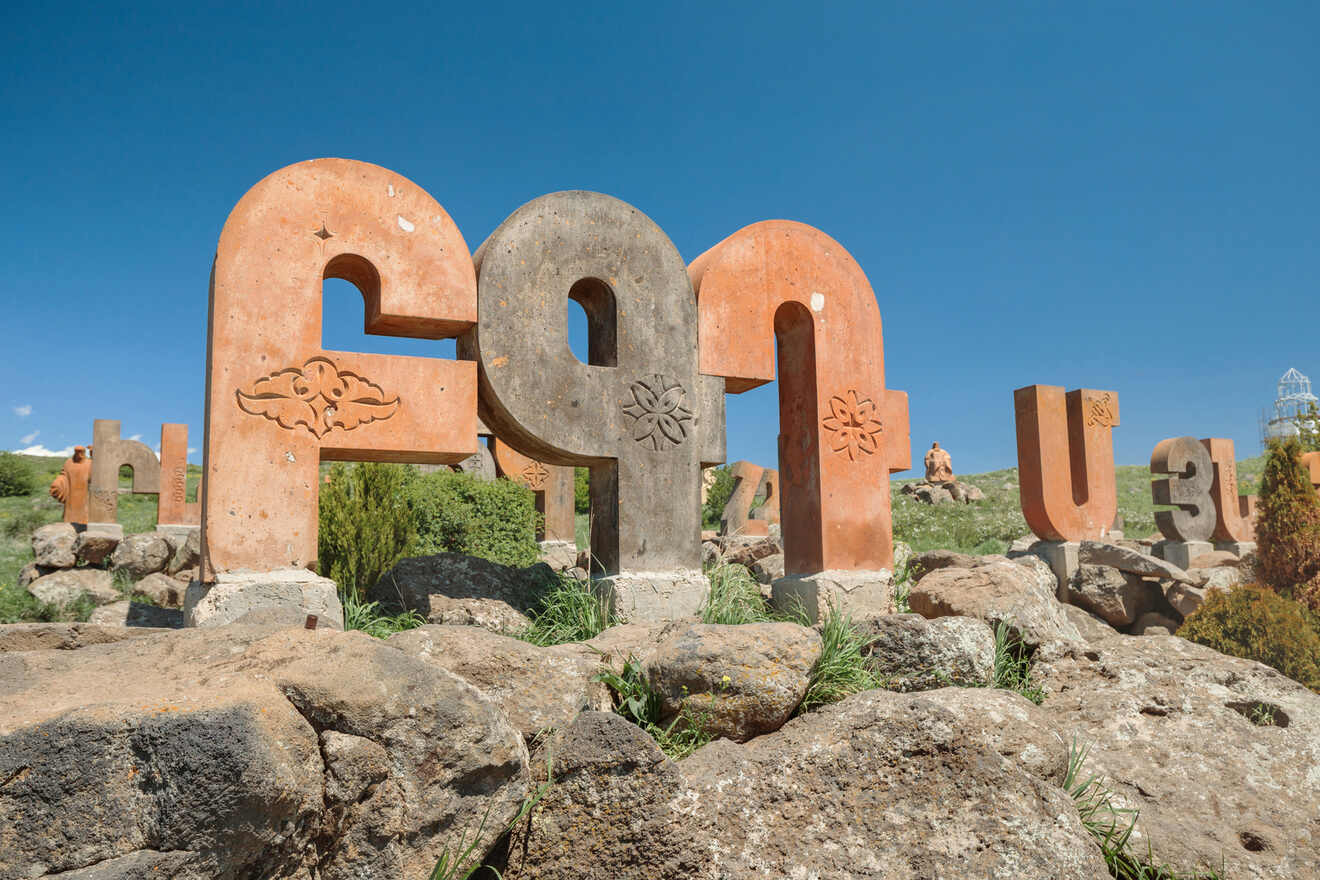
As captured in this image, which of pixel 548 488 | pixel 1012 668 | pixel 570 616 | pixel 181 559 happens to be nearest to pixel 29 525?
pixel 181 559

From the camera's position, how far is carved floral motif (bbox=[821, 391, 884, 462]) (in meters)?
7.20

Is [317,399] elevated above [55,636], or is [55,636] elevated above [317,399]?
[317,399]


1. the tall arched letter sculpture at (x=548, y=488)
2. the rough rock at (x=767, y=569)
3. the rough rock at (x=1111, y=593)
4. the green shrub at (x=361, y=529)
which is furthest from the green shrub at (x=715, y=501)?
the rough rock at (x=767, y=569)

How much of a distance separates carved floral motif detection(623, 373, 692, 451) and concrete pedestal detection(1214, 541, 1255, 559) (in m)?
12.9

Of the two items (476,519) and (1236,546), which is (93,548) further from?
(1236,546)

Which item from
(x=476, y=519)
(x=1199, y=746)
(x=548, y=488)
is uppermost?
(x=548, y=488)

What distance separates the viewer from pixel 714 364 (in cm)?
675

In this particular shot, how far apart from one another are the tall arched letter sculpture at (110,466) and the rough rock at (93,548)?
4.54m

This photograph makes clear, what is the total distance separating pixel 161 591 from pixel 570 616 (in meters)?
6.83

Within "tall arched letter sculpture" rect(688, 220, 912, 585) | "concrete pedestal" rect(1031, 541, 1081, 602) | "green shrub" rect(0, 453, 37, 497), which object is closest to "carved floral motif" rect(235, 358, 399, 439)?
"tall arched letter sculpture" rect(688, 220, 912, 585)

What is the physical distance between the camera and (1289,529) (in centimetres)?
1099

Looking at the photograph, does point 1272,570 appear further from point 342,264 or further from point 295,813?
→ point 295,813

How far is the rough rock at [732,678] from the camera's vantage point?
12.6 ft

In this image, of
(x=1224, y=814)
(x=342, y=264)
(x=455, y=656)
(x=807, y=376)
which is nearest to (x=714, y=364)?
(x=807, y=376)
